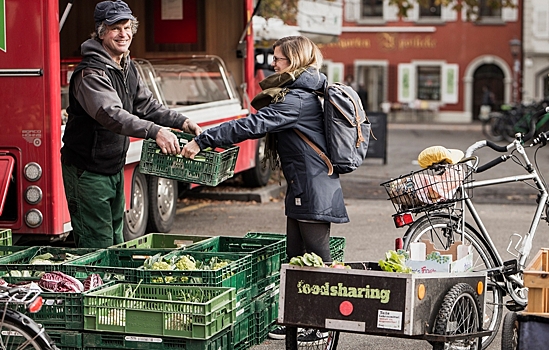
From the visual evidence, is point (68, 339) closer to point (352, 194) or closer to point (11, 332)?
point (11, 332)

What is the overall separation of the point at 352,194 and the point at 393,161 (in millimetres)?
6147

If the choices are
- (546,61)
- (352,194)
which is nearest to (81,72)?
(352,194)

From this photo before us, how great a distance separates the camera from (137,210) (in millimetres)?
9398

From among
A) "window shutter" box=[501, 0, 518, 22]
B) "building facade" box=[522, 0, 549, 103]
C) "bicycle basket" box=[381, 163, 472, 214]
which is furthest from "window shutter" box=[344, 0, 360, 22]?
"bicycle basket" box=[381, 163, 472, 214]

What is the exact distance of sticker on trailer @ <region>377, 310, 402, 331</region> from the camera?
451cm

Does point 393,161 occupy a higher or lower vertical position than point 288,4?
lower

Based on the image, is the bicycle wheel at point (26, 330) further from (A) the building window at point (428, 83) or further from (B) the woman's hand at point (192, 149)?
(A) the building window at point (428, 83)

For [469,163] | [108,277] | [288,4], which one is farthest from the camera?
[288,4]

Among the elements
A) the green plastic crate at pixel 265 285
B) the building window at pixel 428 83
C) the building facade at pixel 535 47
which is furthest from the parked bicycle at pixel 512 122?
Answer: the green plastic crate at pixel 265 285

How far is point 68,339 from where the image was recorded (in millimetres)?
4656

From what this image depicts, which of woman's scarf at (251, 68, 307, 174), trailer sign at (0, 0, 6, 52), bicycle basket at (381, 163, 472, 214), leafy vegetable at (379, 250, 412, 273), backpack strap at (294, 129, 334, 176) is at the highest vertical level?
trailer sign at (0, 0, 6, 52)

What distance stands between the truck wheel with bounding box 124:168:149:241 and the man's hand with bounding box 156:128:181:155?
11.8 ft

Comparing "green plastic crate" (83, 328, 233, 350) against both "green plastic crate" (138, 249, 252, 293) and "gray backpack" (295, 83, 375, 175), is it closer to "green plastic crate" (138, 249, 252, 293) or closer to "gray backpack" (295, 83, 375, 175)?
"green plastic crate" (138, 249, 252, 293)

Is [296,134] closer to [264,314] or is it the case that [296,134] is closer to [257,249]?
[257,249]
